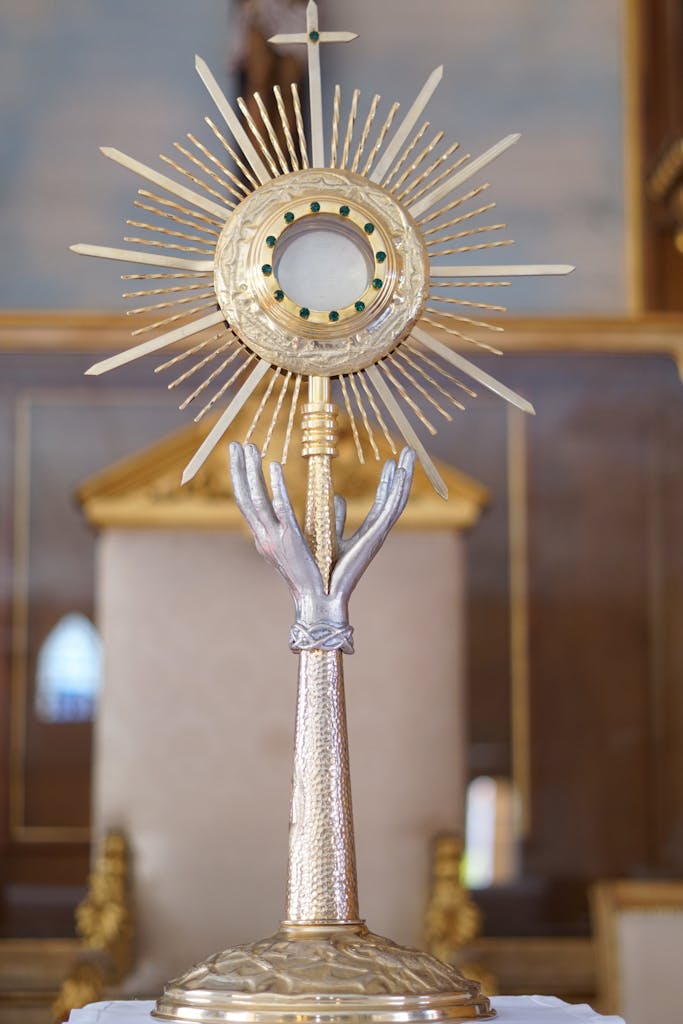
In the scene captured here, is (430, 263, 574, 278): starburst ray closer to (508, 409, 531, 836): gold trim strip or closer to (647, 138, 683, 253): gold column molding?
(647, 138, 683, 253): gold column molding

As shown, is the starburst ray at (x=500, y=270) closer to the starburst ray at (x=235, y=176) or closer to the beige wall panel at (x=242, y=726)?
the starburst ray at (x=235, y=176)

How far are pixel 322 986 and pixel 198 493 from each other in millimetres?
2873

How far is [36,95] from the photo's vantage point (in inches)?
215

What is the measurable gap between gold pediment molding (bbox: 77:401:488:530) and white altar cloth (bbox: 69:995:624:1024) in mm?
2441

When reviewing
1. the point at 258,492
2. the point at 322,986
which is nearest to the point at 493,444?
the point at 258,492

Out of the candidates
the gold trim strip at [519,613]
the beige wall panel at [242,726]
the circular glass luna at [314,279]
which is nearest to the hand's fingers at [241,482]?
the circular glass luna at [314,279]

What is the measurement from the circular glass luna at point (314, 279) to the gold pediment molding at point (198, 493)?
2547 millimetres

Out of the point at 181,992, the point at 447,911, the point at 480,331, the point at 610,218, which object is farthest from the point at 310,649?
the point at 610,218

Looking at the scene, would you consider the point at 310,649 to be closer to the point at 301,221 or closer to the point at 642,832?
the point at 301,221

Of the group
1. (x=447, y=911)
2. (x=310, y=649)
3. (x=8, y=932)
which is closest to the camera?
(x=310, y=649)

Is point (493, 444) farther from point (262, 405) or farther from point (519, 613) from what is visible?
point (262, 405)

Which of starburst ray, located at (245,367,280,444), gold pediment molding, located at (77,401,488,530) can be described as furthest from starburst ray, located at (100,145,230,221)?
gold pediment molding, located at (77,401,488,530)

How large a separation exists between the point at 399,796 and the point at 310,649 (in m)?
2.55

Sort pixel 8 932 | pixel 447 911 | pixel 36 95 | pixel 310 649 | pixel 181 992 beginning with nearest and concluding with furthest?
pixel 181 992
pixel 310 649
pixel 447 911
pixel 8 932
pixel 36 95
